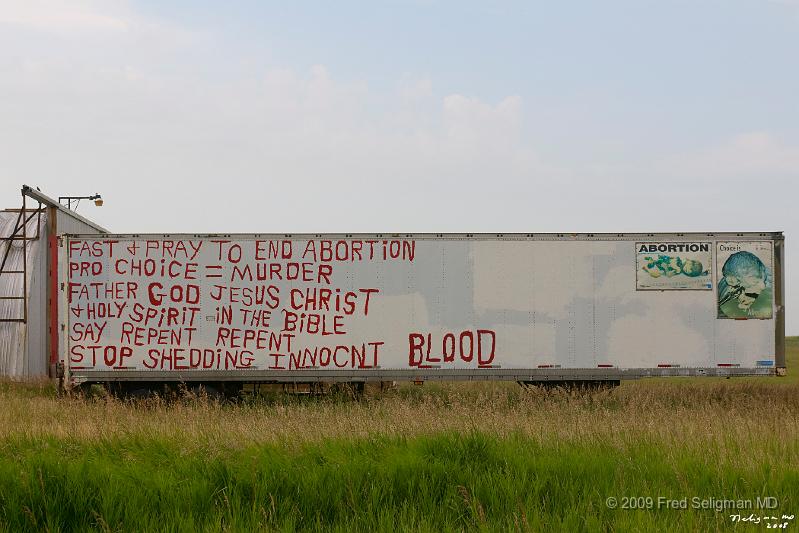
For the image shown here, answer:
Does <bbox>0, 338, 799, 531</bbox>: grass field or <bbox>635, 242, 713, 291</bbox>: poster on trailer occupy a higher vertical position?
<bbox>635, 242, 713, 291</bbox>: poster on trailer

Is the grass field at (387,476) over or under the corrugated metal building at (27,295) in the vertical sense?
under

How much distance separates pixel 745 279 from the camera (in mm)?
13711

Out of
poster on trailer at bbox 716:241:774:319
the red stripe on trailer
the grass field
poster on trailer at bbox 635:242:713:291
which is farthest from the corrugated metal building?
poster on trailer at bbox 716:241:774:319

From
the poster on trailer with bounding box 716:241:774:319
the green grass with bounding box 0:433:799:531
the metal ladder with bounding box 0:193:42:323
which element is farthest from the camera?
the metal ladder with bounding box 0:193:42:323

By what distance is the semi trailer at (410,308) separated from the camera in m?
13.5

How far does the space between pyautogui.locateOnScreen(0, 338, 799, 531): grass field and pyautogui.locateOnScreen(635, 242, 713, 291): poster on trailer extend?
431cm

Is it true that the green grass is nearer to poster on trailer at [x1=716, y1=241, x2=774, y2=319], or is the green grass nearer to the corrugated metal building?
poster on trailer at [x1=716, y1=241, x2=774, y2=319]

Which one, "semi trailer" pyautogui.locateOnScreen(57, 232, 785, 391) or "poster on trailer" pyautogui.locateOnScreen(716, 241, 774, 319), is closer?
"semi trailer" pyautogui.locateOnScreen(57, 232, 785, 391)

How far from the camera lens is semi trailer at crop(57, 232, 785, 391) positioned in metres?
13.5

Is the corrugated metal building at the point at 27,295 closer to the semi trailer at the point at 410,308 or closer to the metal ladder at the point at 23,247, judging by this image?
the metal ladder at the point at 23,247

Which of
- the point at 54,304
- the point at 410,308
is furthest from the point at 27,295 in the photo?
the point at 410,308

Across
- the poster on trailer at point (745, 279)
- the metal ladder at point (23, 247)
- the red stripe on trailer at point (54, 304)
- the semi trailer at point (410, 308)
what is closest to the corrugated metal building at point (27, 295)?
the metal ladder at point (23, 247)

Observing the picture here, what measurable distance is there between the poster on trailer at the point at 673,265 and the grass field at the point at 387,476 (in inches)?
170

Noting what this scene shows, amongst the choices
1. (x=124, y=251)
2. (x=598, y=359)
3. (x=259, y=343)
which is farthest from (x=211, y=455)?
(x=598, y=359)
